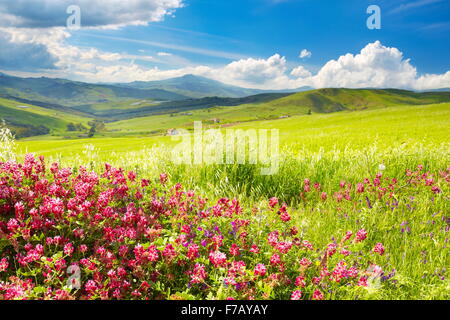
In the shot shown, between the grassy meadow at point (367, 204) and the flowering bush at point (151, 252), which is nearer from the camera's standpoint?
the flowering bush at point (151, 252)

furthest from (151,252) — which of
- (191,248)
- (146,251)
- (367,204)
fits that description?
(367,204)

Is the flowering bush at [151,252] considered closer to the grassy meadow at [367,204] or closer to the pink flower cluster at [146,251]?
the pink flower cluster at [146,251]

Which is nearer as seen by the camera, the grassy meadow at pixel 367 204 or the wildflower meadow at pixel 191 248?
the wildflower meadow at pixel 191 248

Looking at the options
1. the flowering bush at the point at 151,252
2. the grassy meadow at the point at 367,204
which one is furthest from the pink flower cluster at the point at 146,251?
the grassy meadow at the point at 367,204

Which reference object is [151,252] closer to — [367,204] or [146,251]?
[146,251]

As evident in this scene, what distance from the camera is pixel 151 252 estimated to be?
305 centimetres

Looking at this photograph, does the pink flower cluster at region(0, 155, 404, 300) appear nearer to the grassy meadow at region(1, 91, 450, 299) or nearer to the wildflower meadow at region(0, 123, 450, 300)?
the wildflower meadow at region(0, 123, 450, 300)

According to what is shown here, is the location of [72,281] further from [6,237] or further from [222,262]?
[222,262]

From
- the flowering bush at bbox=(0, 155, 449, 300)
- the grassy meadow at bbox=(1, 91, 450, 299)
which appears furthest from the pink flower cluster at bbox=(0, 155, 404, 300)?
the grassy meadow at bbox=(1, 91, 450, 299)

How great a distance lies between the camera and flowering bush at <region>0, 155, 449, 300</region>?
2.89 meters

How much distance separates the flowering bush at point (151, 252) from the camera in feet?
9.49

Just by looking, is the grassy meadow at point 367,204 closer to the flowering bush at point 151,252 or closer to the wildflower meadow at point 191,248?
the wildflower meadow at point 191,248
